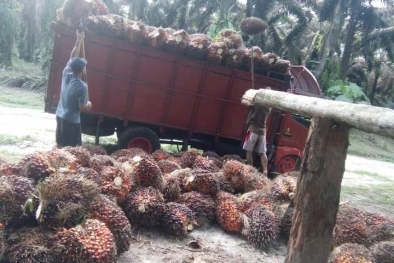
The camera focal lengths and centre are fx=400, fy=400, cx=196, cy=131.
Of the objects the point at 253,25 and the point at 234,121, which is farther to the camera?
the point at 253,25

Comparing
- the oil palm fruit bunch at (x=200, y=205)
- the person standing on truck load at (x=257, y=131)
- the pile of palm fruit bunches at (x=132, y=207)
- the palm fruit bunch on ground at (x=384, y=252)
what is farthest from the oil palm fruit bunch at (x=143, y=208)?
the person standing on truck load at (x=257, y=131)

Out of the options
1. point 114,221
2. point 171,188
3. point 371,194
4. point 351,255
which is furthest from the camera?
point 371,194

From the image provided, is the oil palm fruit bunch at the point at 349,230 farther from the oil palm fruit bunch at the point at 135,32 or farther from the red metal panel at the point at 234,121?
the oil palm fruit bunch at the point at 135,32

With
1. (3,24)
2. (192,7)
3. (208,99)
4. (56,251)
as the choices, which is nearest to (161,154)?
(208,99)

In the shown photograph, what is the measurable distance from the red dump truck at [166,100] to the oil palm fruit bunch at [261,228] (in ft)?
8.75

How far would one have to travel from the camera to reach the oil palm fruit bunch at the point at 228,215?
4434mm

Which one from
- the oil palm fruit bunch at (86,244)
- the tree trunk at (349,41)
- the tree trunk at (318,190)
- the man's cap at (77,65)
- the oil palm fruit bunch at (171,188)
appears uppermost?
the tree trunk at (349,41)

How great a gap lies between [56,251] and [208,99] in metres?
5.46

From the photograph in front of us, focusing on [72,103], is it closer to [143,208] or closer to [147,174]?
[147,174]

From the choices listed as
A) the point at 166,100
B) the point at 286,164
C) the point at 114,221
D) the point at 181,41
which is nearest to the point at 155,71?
the point at 166,100

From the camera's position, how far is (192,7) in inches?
1027

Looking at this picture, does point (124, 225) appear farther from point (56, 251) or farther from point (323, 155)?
point (323, 155)

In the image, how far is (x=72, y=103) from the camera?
559 centimetres

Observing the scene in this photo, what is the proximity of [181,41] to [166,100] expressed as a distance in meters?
1.15
